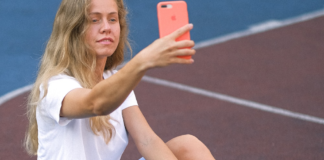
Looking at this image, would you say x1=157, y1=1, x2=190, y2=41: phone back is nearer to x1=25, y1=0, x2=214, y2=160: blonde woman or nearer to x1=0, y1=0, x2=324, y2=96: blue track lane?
x1=25, y1=0, x2=214, y2=160: blonde woman

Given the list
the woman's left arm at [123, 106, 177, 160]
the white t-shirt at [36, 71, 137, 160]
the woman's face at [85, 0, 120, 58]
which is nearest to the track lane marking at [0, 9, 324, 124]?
the woman's left arm at [123, 106, 177, 160]

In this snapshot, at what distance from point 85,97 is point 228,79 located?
14.0 ft

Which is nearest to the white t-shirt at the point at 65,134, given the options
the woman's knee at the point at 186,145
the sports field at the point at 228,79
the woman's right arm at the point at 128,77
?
the woman's right arm at the point at 128,77

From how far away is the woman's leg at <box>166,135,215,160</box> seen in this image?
3113 mm

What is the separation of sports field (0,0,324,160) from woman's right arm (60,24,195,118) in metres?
2.43

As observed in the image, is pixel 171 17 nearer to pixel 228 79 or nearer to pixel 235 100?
pixel 235 100

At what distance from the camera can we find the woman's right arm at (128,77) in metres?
1.85

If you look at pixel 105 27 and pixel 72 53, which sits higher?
pixel 105 27

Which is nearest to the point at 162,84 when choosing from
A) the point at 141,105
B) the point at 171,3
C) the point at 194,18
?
the point at 141,105

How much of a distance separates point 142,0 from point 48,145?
702 cm

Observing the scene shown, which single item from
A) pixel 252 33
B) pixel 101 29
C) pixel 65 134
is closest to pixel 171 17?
pixel 101 29

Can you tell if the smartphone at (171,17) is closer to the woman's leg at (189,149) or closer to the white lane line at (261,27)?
the woman's leg at (189,149)

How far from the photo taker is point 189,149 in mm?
3143

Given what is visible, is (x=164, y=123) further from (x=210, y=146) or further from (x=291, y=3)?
(x=291, y=3)
